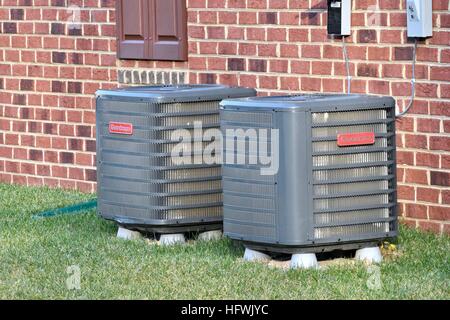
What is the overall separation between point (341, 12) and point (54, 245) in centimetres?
291

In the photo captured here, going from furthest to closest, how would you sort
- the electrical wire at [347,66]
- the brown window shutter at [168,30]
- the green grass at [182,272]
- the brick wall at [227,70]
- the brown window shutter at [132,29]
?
the brown window shutter at [132,29] < the brown window shutter at [168,30] < the electrical wire at [347,66] < the brick wall at [227,70] < the green grass at [182,272]

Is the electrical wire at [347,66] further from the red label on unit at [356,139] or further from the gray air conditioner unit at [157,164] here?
the red label on unit at [356,139]

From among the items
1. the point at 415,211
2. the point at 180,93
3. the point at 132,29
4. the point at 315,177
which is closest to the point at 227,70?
the point at 132,29

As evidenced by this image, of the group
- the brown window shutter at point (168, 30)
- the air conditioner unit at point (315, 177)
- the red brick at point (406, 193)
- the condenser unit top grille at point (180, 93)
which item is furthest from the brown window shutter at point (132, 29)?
the air conditioner unit at point (315, 177)

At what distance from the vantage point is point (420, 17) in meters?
9.59

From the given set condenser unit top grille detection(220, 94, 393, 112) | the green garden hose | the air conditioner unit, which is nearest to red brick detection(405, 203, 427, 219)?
the air conditioner unit

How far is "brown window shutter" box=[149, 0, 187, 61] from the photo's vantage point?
1174 cm

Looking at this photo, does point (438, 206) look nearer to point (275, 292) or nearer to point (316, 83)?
point (316, 83)

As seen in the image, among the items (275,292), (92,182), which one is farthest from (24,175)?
(275,292)

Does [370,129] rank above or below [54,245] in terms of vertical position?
above

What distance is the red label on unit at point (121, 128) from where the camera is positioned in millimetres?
9688

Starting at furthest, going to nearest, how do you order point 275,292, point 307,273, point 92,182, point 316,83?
1. point 92,182
2. point 316,83
3. point 307,273
4. point 275,292

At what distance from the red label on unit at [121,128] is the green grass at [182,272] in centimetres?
84

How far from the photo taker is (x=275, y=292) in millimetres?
7926
